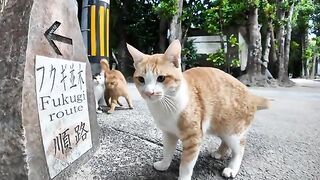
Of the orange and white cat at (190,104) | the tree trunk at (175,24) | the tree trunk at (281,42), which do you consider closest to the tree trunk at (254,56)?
the tree trunk at (281,42)

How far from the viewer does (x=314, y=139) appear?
249 cm

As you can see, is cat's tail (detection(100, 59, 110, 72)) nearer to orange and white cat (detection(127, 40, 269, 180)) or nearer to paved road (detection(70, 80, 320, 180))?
paved road (detection(70, 80, 320, 180))

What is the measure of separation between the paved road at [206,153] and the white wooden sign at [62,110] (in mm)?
170

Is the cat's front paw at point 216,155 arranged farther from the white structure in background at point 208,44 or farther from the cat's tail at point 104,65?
the white structure in background at point 208,44

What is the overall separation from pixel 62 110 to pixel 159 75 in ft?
1.89

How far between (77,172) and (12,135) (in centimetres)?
54

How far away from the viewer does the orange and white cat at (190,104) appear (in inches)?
58.3

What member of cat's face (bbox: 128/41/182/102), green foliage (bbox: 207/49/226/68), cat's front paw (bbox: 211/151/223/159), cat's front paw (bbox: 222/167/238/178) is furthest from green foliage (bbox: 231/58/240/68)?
cat's face (bbox: 128/41/182/102)

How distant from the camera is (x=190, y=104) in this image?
159 centimetres

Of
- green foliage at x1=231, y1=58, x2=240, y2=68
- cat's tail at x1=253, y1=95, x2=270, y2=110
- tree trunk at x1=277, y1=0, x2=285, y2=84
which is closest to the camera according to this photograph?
cat's tail at x1=253, y1=95, x2=270, y2=110

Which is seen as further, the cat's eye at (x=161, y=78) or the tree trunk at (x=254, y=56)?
the tree trunk at (x=254, y=56)

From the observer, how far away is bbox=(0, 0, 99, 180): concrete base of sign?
4.16 feet

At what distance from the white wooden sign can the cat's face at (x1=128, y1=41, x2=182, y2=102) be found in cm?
44

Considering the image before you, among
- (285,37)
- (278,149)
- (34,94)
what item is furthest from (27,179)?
(285,37)
